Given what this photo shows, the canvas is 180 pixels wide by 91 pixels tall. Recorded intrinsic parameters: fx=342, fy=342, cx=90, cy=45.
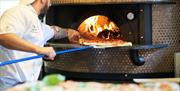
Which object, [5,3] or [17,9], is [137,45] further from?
[5,3]

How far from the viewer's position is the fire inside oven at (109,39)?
2.53 meters

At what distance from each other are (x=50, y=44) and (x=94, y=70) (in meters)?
0.41

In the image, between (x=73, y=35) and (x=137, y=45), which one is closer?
(x=137, y=45)

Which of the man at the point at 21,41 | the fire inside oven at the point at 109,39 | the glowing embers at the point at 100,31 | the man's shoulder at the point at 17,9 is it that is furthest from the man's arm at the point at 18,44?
the glowing embers at the point at 100,31

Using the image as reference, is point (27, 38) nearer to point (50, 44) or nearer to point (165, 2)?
point (50, 44)

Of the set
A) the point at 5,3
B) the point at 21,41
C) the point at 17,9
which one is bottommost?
the point at 21,41

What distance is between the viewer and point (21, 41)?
170 centimetres

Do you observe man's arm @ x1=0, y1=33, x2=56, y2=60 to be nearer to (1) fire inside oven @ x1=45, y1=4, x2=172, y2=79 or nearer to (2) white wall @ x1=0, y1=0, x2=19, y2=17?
(1) fire inside oven @ x1=45, y1=4, x2=172, y2=79

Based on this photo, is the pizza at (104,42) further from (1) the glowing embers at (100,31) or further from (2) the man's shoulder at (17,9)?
(2) the man's shoulder at (17,9)

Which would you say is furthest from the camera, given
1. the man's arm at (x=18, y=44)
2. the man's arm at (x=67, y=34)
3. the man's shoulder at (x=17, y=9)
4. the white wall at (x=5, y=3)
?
the white wall at (x=5, y=3)

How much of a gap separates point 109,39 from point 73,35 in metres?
0.28

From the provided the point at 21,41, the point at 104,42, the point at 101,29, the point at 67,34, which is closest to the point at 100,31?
the point at 101,29

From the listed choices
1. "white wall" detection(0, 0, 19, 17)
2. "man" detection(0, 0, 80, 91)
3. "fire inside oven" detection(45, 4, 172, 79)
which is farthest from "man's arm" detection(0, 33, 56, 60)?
"white wall" detection(0, 0, 19, 17)

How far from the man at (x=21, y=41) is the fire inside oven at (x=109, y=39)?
55 cm
